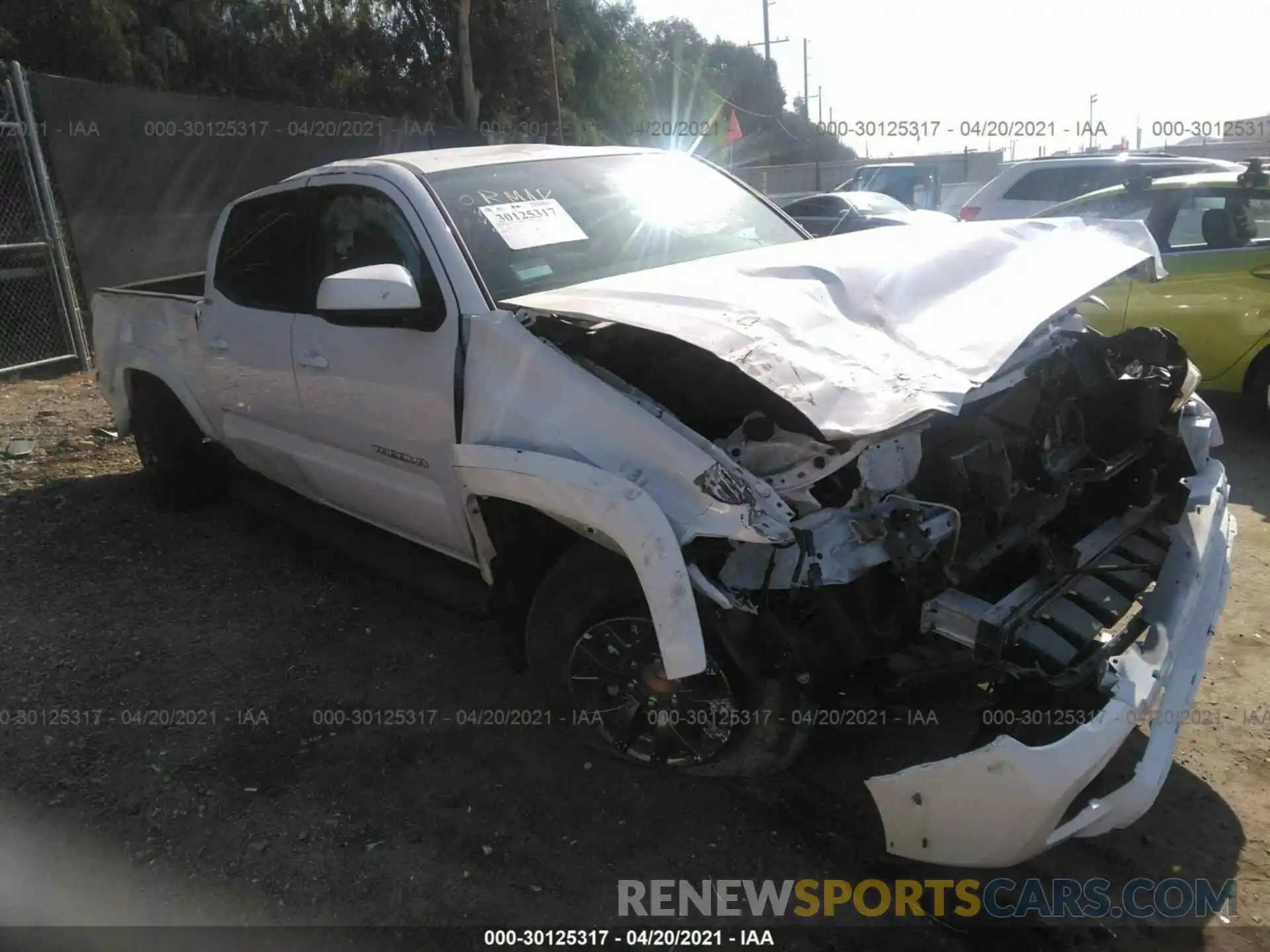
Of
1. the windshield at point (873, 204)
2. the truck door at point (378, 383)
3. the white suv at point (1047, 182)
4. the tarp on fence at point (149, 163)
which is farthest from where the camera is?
the windshield at point (873, 204)

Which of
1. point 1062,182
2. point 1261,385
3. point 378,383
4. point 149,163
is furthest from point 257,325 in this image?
point 1062,182

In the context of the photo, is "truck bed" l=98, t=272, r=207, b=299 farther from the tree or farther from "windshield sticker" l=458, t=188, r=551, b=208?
the tree

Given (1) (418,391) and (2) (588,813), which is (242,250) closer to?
(1) (418,391)

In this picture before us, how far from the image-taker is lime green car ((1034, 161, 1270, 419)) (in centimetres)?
583

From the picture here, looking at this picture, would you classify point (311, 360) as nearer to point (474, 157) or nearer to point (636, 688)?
point (474, 157)

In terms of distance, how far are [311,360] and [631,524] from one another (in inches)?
77.9

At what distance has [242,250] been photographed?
172 inches

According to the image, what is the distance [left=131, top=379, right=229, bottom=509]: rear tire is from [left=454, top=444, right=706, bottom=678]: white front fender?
3.50 metres

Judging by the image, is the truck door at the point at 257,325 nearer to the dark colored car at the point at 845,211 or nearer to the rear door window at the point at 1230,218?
the rear door window at the point at 1230,218

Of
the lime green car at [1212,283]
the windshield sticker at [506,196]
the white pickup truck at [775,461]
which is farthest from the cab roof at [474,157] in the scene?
the lime green car at [1212,283]

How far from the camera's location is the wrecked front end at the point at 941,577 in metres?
2.21

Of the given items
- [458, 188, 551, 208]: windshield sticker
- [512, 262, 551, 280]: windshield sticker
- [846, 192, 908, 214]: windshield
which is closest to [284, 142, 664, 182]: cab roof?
[458, 188, 551, 208]: windshield sticker

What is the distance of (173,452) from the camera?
5.44 metres

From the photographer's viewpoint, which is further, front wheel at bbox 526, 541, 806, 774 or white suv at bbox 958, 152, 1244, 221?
white suv at bbox 958, 152, 1244, 221
